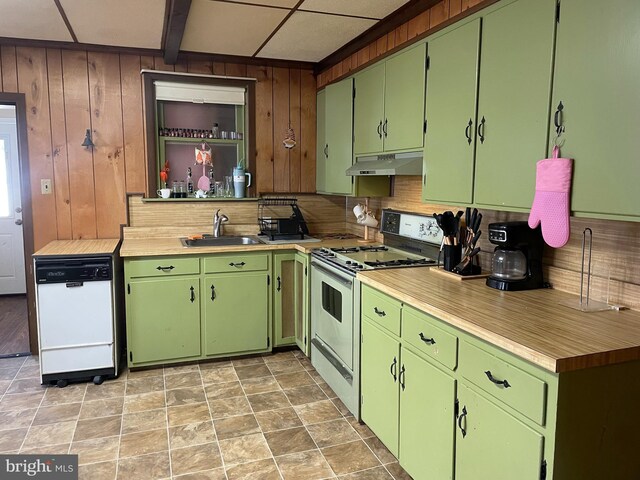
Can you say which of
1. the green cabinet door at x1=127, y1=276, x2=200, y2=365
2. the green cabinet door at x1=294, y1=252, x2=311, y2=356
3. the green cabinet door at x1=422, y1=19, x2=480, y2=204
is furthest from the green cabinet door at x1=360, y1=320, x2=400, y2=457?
the green cabinet door at x1=127, y1=276, x2=200, y2=365

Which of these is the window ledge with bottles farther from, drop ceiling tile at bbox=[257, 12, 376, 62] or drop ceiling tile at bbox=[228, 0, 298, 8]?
drop ceiling tile at bbox=[228, 0, 298, 8]

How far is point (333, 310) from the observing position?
305 cm

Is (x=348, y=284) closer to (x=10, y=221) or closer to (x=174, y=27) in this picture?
(x=174, y=27)

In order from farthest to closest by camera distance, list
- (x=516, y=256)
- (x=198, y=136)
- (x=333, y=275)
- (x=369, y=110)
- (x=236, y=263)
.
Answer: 1. (x=198, y=136)
2. (x=236, y=263)
3. (x=369, y=110)
4. (x=333, y=275)
5. (x=516, y=256)

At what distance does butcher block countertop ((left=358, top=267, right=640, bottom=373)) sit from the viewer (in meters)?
1.41

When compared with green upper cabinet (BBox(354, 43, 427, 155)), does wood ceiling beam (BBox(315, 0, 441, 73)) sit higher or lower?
higher

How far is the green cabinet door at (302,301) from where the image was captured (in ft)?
11.7

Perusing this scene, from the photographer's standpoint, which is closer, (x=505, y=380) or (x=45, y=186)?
(x=505, y=380)

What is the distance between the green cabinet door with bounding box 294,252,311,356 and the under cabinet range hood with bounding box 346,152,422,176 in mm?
767

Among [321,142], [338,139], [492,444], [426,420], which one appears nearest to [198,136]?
[321,142]

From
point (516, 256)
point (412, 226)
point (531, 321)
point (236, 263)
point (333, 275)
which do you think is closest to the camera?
point (531, 321)

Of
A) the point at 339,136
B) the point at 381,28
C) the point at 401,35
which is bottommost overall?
the point at 339,136

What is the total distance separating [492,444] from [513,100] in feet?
4.42

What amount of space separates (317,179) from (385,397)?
7.79ft
